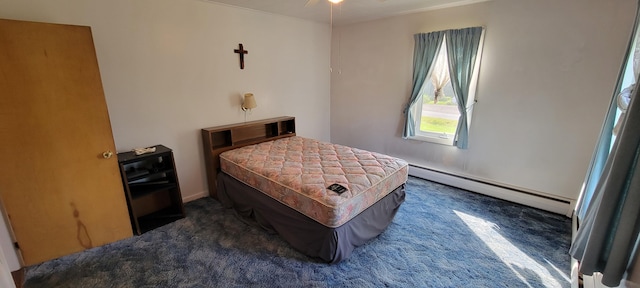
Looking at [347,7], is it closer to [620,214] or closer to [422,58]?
[422,58]

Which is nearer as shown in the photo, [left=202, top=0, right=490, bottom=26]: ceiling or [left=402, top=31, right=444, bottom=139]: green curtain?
[left=202, top=0, right=490, bottom=26]: ceiling

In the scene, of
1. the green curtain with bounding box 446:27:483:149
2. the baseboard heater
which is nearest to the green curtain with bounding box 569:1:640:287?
the baseboard heater

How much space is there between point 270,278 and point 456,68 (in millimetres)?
3201

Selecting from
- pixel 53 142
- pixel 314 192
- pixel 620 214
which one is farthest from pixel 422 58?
pixel 53 142

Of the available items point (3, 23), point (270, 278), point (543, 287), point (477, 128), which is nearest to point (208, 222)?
point (270, 278)

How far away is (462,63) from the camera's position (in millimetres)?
3123

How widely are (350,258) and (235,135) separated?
2261 mm

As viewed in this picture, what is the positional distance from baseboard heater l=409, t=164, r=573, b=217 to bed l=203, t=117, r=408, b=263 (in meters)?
1.28

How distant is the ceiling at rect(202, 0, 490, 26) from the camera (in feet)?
9.84

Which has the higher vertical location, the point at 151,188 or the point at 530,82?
the point at 530,82

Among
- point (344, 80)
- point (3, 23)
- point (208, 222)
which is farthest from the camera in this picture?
point (344, 80)

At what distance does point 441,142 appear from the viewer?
140 inches

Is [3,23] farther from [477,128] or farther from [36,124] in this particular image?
[477,128]

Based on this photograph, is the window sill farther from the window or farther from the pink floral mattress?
the pink floral mattress
